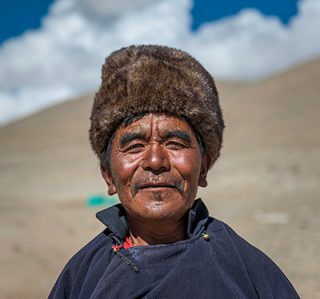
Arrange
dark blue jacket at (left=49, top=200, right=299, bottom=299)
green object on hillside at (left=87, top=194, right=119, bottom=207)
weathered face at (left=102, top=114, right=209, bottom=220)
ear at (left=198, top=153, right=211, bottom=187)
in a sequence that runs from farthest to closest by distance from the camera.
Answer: green object on hillside at (left=87, top=194, right=119, bottom=207)
ear at (left=198, top=153, right=211, bottom=187)
weathered face at (left=102, top=114, right=209, bottom=220)
dark blue jacket at (left=49, top=200, right=299, bottom=299)

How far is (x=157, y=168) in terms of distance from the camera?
7.43 feet

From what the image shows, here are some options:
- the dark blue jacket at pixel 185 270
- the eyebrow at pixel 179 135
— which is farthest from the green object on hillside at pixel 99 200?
the eyebrow at pixel 179 135

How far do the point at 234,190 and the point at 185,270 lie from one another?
13671 millimetres

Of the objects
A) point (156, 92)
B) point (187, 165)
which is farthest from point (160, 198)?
point (156, 92)

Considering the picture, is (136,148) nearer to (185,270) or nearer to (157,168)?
(157,168)

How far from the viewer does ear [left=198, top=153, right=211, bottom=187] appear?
→ 2455 millimetres

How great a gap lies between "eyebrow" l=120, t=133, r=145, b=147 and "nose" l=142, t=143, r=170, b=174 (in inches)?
2.2

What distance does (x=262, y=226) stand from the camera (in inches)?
433

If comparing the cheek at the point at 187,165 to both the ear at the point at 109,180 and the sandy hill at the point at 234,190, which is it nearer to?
the ear at the point at 109,180

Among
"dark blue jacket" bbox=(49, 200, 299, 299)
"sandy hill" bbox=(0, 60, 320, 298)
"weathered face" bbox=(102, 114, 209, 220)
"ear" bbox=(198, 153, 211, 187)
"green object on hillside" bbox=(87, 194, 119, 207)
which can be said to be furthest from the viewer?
"green object on hillside" bbox=(87, 194, 119, 207)

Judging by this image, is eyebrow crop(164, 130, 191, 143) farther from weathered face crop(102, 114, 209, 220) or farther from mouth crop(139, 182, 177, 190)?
mouth crop(139, 182, 177, 190)

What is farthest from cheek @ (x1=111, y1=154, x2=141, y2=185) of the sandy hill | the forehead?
the sandy hill

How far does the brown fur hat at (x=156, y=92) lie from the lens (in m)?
2.37

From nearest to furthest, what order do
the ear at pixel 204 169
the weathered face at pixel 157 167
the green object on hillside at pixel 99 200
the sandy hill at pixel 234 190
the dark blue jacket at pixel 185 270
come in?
the dark blue jacket at pixel 185 270
the weathered face at pixel 157 167
the ear at pixel 204 169
the sandy hill at pixel 234 190
the green object on hillside at pixel 99 200
